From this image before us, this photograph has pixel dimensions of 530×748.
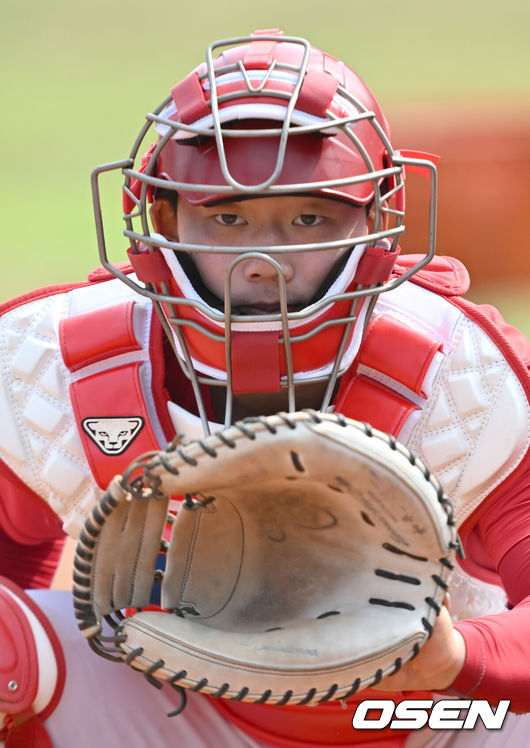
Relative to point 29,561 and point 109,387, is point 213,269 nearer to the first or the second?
point 109,387

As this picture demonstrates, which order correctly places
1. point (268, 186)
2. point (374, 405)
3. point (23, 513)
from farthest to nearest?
point (23, 513)
point (374, 405)
point (268, 186)

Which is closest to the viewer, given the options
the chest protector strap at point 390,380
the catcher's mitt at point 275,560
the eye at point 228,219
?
the catcher's mitt at point 275,560

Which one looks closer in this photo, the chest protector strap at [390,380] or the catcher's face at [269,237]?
the catcher's face at [269,237]

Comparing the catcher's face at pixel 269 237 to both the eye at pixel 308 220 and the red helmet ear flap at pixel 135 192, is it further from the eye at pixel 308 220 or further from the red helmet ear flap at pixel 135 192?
the red helmet ear flap at pixel 135 192

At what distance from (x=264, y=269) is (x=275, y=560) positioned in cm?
49

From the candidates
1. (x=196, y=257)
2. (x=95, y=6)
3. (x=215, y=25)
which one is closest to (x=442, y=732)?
(x=196, y=257)

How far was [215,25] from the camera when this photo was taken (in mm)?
10102

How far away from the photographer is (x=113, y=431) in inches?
79.3

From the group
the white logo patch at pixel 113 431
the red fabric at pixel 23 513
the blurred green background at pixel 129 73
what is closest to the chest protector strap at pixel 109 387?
the white logo patch at pixel 113 431

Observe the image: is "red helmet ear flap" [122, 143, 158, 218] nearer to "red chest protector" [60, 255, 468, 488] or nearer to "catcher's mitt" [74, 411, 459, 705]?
"red chest protector" [60, 255, 468, 488]

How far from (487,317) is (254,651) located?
880 millimetres

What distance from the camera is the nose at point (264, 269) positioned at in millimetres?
1793

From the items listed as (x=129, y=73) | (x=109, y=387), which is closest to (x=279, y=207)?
(x=109, y=387)

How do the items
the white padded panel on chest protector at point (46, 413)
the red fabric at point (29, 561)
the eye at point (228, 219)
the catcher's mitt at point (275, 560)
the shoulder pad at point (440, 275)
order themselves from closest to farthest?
the catcher's mitt at point (275, 560) → the eye at point (228, 219) → the white padded panel on chest protector at point (46, 413) → the shoulder pad at point (440, 275) → the red fabric at point (29, 561)
